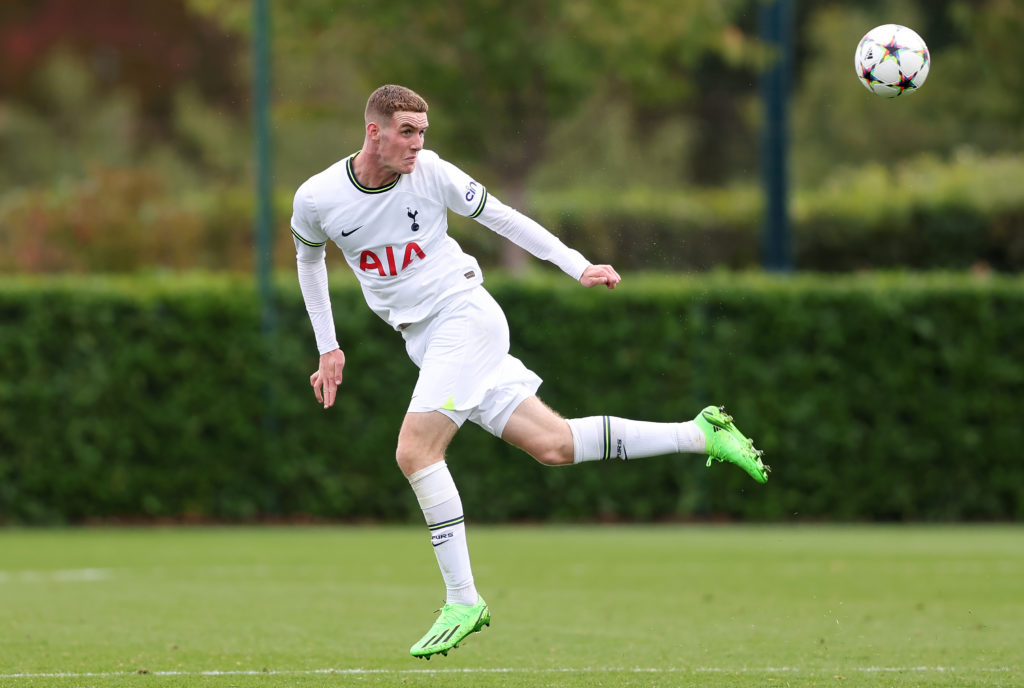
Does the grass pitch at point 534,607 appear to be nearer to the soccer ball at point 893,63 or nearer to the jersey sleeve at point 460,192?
the jersey sleeve at point 460,192

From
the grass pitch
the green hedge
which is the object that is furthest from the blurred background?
the grass pitch

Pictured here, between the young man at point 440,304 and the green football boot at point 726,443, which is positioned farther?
the green football boot at point 726,443

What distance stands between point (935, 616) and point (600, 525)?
707 cm

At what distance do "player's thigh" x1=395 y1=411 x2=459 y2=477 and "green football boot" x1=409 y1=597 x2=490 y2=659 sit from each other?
66 cm

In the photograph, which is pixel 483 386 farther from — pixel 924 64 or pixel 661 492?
pixel 661 492

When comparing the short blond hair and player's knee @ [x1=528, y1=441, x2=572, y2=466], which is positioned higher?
the short blond hair

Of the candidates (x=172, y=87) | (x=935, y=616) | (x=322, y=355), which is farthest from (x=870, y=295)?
(x=172, y=87)

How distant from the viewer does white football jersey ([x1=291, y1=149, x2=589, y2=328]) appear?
7098 mm

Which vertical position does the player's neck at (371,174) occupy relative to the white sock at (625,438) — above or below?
above

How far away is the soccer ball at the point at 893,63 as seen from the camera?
26.2 feet

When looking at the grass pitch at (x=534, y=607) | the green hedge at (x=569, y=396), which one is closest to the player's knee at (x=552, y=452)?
the grass pitch at (x=534, y=607)

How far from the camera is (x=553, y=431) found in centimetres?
715

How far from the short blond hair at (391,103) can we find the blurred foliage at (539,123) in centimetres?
1185

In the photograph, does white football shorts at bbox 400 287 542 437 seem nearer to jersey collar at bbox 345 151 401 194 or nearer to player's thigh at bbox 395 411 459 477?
player's thigh at bbox 395 411 459 477
